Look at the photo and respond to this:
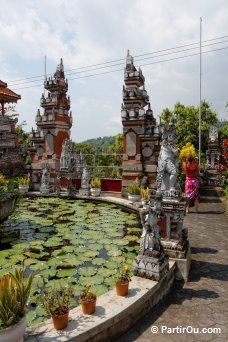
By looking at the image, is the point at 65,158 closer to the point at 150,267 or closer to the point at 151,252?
the point at 151,252

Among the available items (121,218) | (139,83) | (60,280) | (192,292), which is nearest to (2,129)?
(139,83)

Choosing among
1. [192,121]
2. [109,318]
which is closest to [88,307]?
[109,318]

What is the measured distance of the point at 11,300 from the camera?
2.99m

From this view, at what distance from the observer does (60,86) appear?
59.2 feet

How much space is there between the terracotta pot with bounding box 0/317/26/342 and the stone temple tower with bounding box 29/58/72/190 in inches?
553

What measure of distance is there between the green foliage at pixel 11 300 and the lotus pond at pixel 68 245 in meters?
1.40

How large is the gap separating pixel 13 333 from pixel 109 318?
1.32 m

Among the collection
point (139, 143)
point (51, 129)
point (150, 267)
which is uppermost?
point (51, 129)

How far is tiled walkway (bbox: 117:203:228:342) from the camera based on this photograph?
3.87 m

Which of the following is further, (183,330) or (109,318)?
(183,330)

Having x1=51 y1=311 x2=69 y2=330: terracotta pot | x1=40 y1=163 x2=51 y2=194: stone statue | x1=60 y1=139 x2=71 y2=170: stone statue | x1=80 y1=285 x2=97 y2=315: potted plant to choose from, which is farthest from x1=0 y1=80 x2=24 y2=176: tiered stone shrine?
x1=51 y1=311 x2=69 y2=330: terracotta pot

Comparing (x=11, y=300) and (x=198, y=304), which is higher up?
(x=11, y=300)

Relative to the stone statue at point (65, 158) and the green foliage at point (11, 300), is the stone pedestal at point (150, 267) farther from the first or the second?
the stone statue at point (65, 158)

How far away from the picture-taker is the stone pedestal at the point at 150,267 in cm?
483
